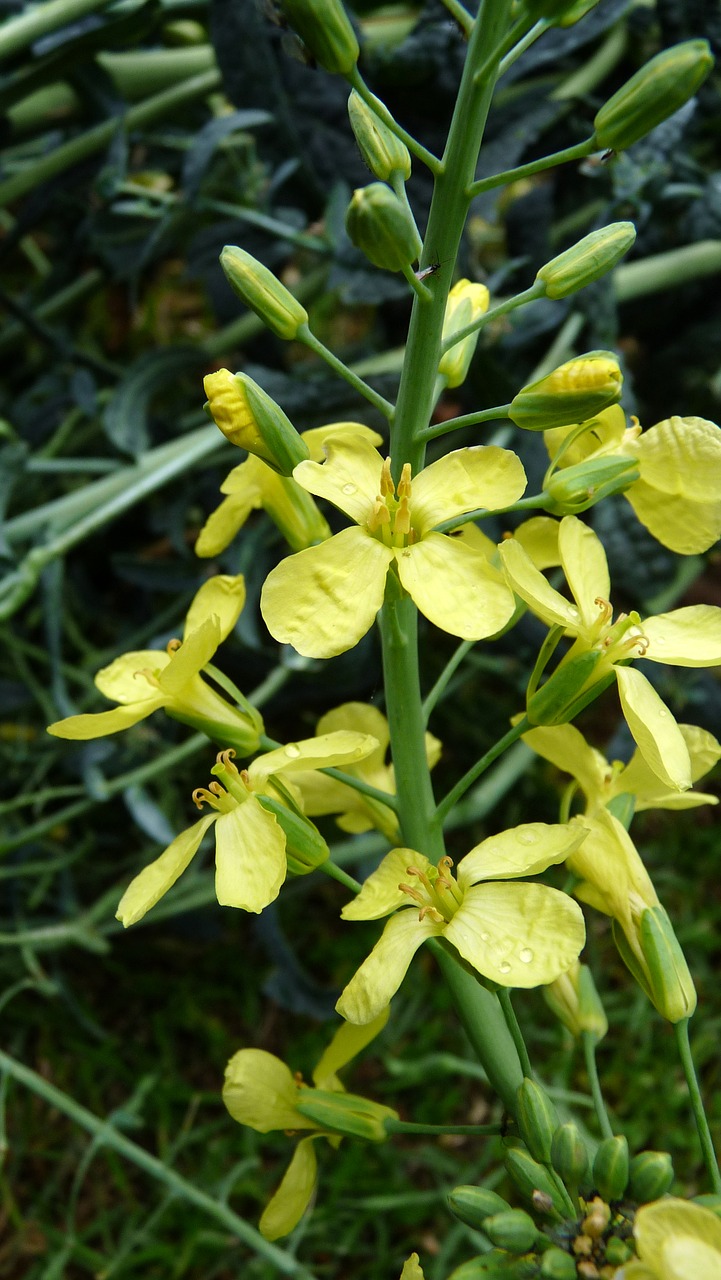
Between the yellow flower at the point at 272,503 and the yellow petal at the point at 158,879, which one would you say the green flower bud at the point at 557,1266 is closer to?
the yellow petal at the point at 158,879

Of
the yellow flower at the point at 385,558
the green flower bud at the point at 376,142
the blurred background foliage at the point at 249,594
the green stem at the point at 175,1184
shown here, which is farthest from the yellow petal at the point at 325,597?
the green stem at the point at 175,1184

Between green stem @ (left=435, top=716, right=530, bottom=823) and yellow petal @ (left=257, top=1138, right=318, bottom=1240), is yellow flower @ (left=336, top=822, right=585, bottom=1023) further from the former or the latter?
yellow petal @ (left=257, top=1138, right=318, bottom=1240)

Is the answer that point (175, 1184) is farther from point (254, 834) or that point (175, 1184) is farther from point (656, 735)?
point (656, 735)

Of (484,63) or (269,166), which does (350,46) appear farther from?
(269,166)

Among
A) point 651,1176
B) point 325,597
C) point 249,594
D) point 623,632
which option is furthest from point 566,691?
point 249,594

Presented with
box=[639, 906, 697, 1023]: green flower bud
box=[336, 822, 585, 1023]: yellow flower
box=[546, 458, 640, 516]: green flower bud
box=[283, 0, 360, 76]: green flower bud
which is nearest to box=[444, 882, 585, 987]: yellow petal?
box=[336, 822, 585, 1023]: yellow flower

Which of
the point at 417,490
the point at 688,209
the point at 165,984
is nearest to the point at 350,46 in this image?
the point at 417,490

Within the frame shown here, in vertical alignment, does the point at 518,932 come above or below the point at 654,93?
below
